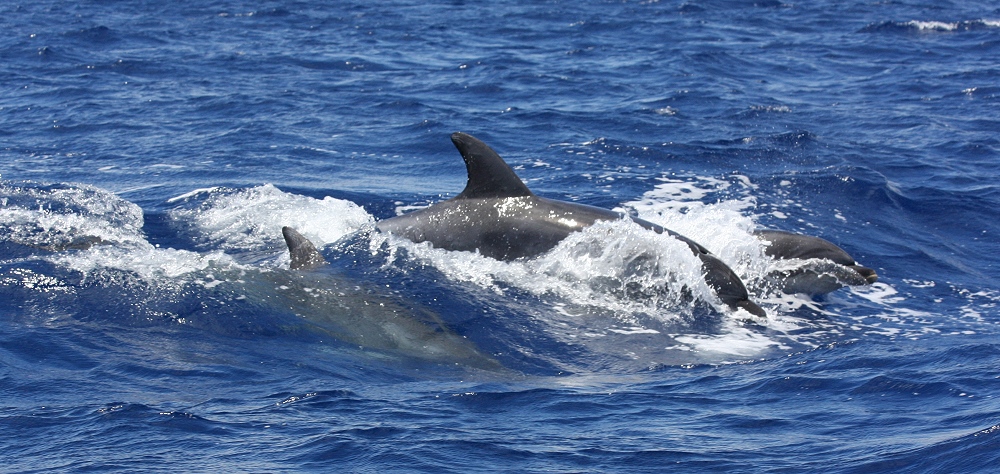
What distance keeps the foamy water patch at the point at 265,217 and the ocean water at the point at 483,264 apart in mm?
72

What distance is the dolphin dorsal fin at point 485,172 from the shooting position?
1270 centimetres

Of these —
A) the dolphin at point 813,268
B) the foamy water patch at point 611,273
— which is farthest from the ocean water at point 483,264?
the dolphin at point 813,268

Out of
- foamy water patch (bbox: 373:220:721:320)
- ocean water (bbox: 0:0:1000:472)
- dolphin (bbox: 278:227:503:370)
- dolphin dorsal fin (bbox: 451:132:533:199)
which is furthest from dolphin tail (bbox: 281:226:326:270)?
dolphin dorsal fin (bbox: 451:132:533:199)

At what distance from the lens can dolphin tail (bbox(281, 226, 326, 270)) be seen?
12656 mm

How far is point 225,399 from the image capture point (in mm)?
8945

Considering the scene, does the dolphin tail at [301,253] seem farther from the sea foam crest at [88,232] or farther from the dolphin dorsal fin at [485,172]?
the dolphin dorsal fin at [485,172]

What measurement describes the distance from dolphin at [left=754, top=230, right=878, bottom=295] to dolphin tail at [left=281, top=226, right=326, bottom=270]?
547 centimetres

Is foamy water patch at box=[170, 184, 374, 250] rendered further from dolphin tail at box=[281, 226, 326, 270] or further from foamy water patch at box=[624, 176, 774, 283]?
foamy water patch at box=[624, 176, 774, 283]

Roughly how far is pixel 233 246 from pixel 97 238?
5.59 feet

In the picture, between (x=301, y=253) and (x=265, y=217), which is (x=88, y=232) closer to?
(x=265, y=217)

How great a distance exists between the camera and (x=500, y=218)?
13055 millimetres

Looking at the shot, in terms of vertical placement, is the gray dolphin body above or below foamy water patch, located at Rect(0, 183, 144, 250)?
above

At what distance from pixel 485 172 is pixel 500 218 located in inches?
22.9

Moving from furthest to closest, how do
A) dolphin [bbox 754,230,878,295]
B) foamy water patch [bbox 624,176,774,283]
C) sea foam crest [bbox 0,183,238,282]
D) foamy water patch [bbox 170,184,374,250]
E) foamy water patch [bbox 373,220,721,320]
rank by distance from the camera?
foamy water patch [bbox 170,184,374,250], foamy water patch [bbox 624,176,774,283], dolphin [bbox 754,230,878,295], sea foam crest [bbox 0,183,238,282], foamy water patch [bbox 373,220,721,320]
